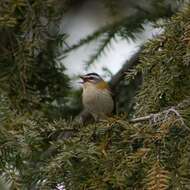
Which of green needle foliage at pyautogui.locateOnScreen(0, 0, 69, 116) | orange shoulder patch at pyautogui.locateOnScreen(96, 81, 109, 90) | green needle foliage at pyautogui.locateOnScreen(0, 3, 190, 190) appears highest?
orange shoulder patch at pyautogui.locateOnScreen(96, 81, 109, 90)

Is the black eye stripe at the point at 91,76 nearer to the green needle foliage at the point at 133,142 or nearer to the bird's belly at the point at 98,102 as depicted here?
the bird's belly at the point at 98,102

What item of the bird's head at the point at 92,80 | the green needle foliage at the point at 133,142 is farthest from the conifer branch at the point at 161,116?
the bird's head at the point at 92,80

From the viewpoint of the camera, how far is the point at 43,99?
4.06 meters

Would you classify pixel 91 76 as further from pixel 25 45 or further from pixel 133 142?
pixel 133 142

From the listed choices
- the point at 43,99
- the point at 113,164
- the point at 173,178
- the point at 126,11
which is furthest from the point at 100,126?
the point at 126,11

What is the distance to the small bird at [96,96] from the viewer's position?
4629mm

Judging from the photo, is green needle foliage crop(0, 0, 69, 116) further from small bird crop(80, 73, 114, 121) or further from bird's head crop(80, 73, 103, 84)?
bird's head crop(80, 73, 103, 84)

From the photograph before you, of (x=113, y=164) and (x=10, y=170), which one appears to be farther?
(x=10, y=170)

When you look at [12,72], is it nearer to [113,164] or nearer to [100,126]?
[100,126]

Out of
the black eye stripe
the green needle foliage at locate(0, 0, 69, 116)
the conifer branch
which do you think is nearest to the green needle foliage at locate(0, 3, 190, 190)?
the conifer branch

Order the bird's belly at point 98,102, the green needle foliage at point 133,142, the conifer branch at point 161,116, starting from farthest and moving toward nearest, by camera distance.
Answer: the bird's belly at point 98,102
the conifer branch at point 161,116
the green needle foliage at point 133,142

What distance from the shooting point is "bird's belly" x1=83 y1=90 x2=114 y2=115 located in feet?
15.2

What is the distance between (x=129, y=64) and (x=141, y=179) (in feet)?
7.25

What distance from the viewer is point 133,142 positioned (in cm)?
261
